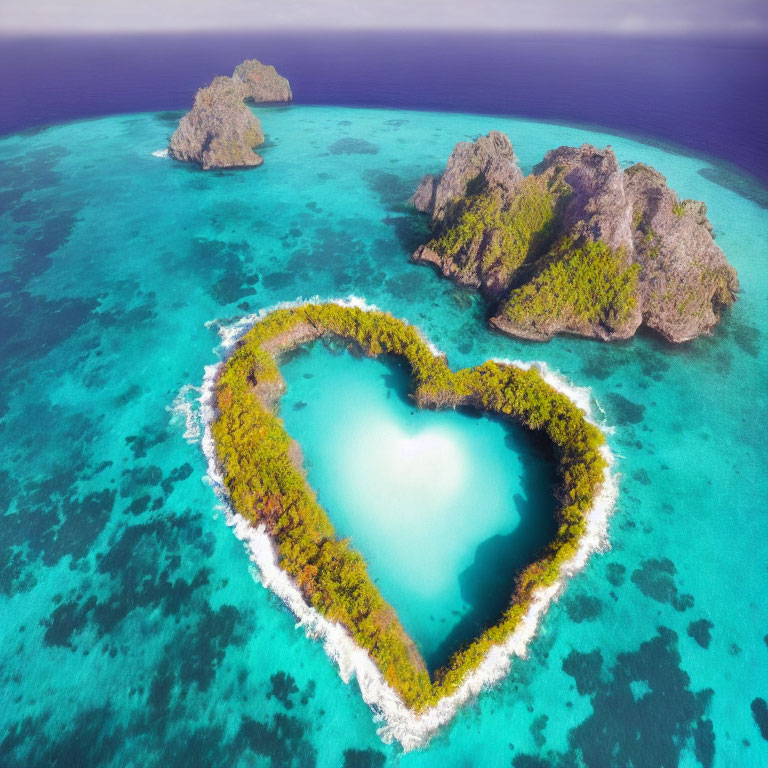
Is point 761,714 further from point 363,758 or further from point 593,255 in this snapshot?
point 593,255

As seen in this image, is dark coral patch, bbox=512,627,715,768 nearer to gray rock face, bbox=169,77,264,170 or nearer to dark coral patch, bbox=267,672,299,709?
dark coral patch, bbox=267,672,299,709

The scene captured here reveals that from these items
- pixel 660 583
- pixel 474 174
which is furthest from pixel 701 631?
pixel 474 174

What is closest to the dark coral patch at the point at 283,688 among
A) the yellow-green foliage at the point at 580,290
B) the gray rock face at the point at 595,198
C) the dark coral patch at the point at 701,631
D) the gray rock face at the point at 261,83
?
the dark coral patch at the point at 701,631

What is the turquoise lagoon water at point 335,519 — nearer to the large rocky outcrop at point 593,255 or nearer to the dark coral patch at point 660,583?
the dark coral patch at point 660,583

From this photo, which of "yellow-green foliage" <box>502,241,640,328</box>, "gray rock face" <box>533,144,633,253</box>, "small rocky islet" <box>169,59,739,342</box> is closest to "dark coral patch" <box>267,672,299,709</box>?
"small rocky islet" <box>169,59,739,342</box>

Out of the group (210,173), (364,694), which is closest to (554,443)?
(364,694)

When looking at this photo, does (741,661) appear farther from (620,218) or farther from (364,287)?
(364,287)
